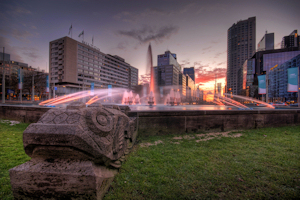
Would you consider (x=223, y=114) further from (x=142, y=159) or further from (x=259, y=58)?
(x=259, y=58)

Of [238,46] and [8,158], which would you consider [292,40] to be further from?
[8,158]

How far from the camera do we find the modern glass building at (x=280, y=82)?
56500mm

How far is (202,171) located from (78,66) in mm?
74803

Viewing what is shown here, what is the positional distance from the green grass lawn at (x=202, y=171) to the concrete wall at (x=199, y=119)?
120 centimetres

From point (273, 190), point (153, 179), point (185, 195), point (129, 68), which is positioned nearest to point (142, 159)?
point (153, 179)

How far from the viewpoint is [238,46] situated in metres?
126

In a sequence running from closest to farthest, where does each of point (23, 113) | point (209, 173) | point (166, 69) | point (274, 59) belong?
point (209, 173), point (23, 113), point (274, 59), point (166, 69)

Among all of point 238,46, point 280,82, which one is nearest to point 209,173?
point 280,82

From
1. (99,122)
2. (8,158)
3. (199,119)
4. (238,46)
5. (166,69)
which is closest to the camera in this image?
(99,122)

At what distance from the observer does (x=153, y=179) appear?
8.45 feet

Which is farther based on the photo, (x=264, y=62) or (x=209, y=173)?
(x=264, y=62)

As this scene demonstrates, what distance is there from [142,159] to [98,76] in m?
82.9

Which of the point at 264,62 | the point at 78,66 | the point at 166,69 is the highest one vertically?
the point at 166,69

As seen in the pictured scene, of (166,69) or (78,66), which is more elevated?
(166,69)
